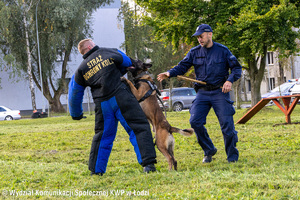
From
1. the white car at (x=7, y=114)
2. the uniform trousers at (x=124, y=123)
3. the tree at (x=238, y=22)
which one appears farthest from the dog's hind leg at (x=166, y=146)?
the white car at (x=7, y=114)

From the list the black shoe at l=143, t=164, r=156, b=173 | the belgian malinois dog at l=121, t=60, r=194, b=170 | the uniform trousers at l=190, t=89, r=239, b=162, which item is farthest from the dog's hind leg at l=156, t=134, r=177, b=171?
the uniform trousers at l=190, t=89, r=239, b=162

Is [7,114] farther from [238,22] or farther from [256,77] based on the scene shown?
[238,22]

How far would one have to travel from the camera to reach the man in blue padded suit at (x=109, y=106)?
575 cm

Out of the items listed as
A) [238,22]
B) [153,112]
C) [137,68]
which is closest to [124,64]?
[137,68]

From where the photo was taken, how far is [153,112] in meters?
5.95

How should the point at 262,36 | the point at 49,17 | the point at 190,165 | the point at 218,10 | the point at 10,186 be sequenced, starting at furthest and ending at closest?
the point at 49,17, the point at 218,10, the point at 262,36, the point at 190,165, the point at 10,186

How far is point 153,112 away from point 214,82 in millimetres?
1083

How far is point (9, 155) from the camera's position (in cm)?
882

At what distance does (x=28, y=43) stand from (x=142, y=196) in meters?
30.3

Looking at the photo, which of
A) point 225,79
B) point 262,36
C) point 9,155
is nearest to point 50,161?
point 9,155

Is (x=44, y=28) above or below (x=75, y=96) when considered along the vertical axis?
above

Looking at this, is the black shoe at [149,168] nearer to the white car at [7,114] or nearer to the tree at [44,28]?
the tree at [44,28]

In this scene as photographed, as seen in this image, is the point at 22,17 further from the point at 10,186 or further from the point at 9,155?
the point at 10,186

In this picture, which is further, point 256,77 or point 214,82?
point 256,77
